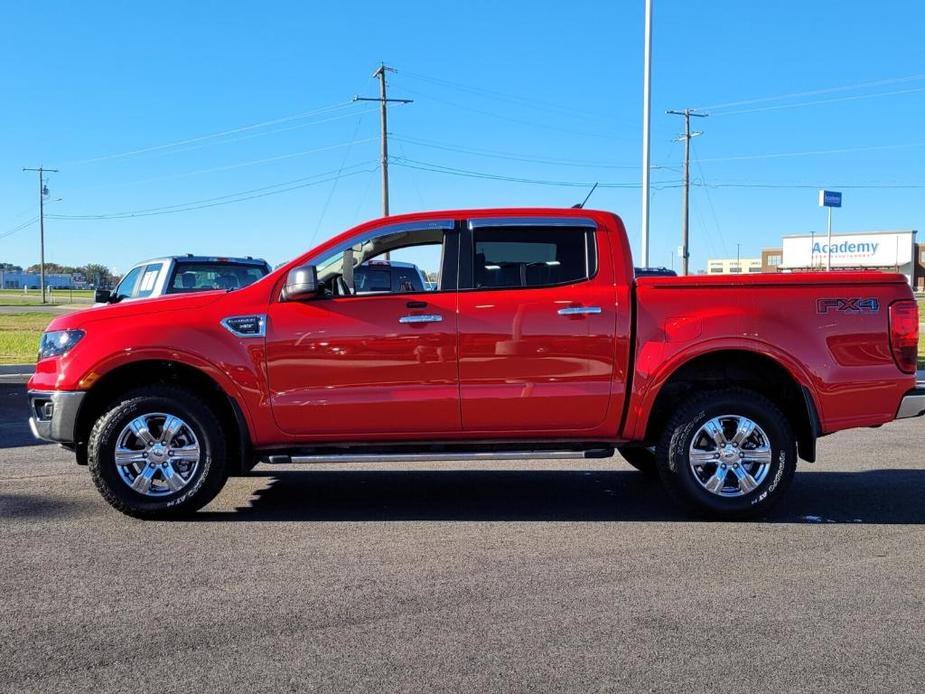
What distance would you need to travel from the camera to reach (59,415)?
5578 millimetres

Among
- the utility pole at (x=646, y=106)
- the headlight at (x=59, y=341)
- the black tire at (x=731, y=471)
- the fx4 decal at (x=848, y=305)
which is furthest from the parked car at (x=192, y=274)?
the utility pole at (x=646, y=106)

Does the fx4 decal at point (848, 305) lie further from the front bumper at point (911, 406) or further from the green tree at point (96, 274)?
the green tree at point (96, 274)

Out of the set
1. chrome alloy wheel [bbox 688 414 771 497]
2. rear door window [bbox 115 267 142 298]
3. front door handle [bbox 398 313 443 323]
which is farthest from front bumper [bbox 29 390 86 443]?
rear door window [bbox 115 267 142 298]

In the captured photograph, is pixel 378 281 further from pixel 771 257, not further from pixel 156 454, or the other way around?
pixel 771 257

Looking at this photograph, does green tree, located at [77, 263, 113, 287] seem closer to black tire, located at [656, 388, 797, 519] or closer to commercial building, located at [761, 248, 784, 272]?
commercial building, located at [761, 248, 784, 272]

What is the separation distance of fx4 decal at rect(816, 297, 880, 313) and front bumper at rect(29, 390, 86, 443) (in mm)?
4879

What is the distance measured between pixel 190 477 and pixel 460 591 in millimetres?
2220

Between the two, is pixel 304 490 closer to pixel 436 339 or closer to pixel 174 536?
pixel 174 536

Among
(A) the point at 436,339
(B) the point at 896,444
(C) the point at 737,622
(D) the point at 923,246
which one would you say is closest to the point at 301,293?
(A) the point at 436,339

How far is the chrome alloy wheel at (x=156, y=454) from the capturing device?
5574mm

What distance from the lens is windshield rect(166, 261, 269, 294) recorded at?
11.1 m

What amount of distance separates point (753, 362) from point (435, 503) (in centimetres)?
243

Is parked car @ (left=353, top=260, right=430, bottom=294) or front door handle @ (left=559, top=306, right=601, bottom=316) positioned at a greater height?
parked car @ (left=353, top=260, right=430, bottom=294)

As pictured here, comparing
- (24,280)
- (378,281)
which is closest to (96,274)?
(24,280)
